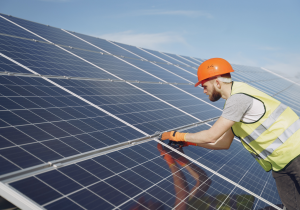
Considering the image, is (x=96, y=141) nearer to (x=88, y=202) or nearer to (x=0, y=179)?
(x=88, y=202)

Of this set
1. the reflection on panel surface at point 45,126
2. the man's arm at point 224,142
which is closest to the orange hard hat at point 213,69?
the man's arm at point 224,142

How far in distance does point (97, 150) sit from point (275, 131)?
2.91m

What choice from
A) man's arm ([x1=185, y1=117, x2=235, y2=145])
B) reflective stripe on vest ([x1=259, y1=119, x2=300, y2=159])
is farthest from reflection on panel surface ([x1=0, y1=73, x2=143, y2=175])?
reflective stripe on vest ([x1=259, y1=119, x2=300, y2=159])

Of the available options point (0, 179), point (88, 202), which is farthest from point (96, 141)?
point (0, 179)

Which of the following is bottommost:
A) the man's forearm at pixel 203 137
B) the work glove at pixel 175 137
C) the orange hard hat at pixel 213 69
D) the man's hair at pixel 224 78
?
the work glove at pixel 175 137

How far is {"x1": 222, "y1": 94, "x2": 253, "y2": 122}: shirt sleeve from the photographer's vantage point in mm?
4180

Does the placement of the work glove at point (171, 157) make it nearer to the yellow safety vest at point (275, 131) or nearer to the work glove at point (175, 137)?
the work glove at point (175, 137)

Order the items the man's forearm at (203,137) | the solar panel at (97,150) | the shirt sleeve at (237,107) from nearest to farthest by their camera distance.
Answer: the solar panel at (97,150) < the shirt sleeve at (237,107) < the man's forearm at (203,137)

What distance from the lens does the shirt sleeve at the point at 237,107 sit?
13.7ft

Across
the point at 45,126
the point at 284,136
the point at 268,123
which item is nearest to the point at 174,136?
the point at 268,123

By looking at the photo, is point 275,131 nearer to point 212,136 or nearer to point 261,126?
point 261,126

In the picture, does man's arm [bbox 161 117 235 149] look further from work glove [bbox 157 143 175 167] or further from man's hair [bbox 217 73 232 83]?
man's hair [bbox 217 73 232 83]

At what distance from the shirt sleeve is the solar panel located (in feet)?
4.18

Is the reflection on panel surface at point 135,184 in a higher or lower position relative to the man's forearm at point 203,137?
lower
